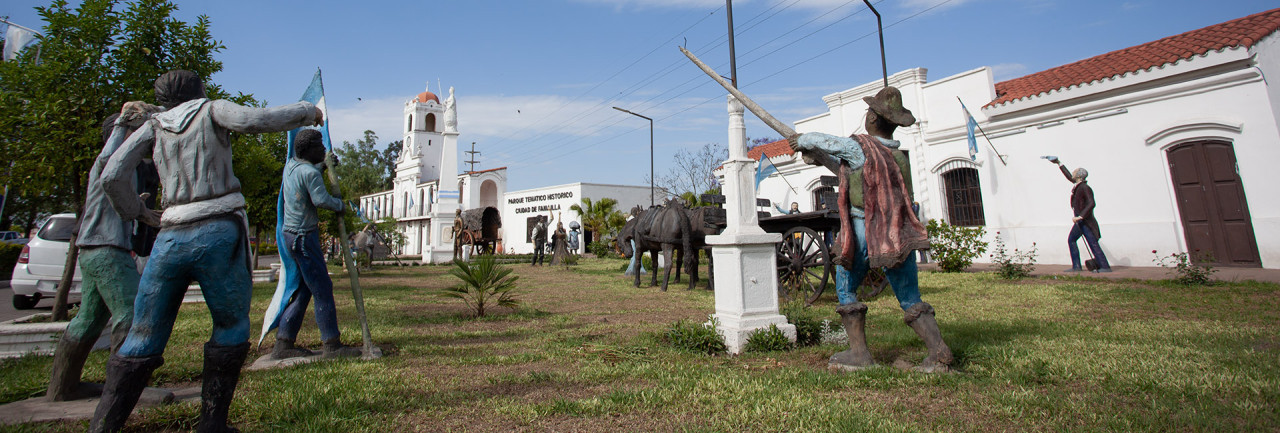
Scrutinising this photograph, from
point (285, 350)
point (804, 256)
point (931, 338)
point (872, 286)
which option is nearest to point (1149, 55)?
point (872, 286)

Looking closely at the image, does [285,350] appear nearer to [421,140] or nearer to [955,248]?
[955,248]

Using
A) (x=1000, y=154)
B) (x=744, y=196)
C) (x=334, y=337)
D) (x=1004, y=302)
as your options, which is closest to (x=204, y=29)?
(x=334, y=337)

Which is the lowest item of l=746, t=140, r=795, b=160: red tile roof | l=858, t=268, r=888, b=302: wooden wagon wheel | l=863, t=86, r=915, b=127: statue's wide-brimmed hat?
l=858, t=268, r=888, b=302: wooden wagon wheel

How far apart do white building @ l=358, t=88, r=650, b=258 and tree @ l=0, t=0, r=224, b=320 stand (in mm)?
21603

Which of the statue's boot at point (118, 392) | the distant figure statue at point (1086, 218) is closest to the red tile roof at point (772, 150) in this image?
the distant figure statue at point (1086, 218)

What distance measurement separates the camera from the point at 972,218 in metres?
12.7

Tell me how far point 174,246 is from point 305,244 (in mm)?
1814

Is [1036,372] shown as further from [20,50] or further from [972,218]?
[972,218]

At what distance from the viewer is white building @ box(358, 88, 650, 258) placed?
34531mm

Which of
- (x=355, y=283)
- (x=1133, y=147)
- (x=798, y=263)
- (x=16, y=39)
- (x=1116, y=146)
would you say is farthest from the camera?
(x=1116, y=146)

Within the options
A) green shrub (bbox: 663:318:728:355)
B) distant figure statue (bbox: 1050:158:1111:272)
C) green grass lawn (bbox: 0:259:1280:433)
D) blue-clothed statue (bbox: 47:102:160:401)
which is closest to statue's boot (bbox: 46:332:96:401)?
blue-clothed statue (bbox: 47:102:160:401)

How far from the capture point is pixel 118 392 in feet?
7.22

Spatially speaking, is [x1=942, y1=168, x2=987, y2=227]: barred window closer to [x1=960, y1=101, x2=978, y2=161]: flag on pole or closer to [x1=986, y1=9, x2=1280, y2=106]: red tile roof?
[x1=960, y1=101, x2=978, y2=161]: flag on pole

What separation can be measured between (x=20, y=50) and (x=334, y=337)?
5.22 m
